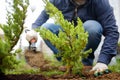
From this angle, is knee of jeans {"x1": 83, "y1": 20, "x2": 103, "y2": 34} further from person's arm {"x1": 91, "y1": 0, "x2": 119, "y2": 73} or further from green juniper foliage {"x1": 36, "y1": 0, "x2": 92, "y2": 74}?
green juniper foliage {"x1": 36, "y1": 0, "x2": 92, "y2": 74}

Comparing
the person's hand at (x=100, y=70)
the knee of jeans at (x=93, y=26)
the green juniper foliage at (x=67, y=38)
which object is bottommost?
the person's hand at (x=100, y=70)

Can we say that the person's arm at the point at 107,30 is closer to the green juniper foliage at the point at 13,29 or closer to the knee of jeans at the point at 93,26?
the knee of jeans at the point at 93,26

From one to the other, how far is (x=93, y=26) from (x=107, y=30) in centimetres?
20

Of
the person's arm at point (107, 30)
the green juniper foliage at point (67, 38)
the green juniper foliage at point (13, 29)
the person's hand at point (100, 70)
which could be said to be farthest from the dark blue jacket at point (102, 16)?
the green juniper foliage at point (13, 29)

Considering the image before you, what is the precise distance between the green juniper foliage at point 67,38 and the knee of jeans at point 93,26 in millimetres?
713

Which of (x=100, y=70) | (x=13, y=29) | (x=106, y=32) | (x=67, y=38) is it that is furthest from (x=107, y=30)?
(x=13, y=29)

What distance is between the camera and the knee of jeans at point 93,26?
2.85 metres

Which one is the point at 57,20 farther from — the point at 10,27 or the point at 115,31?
the point at 115,31

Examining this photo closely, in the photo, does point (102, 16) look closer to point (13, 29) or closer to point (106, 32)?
point (106, 32)

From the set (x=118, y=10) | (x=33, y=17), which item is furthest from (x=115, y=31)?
(x=118, y=10)

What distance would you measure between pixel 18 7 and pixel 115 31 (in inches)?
39.5

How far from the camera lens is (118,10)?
695cm

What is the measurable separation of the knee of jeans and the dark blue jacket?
1.6 inches

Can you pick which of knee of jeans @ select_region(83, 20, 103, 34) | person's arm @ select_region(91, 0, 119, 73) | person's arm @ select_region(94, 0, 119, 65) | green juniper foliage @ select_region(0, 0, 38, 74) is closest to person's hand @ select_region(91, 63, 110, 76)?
person's arm @ select_region(91, 0, 119, 73)
